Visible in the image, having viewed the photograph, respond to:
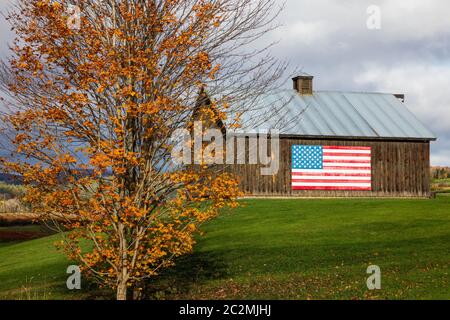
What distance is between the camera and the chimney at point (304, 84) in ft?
144

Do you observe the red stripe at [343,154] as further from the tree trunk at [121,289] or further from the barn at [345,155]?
the tree trunk at [121,289]

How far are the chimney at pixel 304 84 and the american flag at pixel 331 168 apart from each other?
6.75 meters

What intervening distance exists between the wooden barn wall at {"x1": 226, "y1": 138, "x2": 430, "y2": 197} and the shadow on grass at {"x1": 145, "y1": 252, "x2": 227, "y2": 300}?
16.8 metres

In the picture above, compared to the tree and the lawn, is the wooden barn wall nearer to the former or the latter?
the lawn

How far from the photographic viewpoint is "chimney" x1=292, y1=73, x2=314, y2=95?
144ft

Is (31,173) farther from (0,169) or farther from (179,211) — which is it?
(179,211)

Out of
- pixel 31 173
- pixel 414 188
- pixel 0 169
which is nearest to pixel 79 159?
pixel 31 173

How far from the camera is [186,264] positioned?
20.5 metres

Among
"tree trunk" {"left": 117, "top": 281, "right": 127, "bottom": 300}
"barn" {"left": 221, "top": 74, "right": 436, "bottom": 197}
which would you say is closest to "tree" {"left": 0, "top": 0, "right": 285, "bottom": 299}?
"tree trunk" {"left": 117, "top": 281, "right": 127, "bottom": 300}

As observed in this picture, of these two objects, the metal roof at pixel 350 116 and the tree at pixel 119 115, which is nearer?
the tree at pixel 119 115

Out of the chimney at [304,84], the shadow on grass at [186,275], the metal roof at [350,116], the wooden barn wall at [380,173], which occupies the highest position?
the chimney at [304,84]

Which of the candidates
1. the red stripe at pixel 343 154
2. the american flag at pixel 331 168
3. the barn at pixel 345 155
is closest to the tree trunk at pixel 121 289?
the barn at pixel 345 155

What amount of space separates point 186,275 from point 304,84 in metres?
27.9
